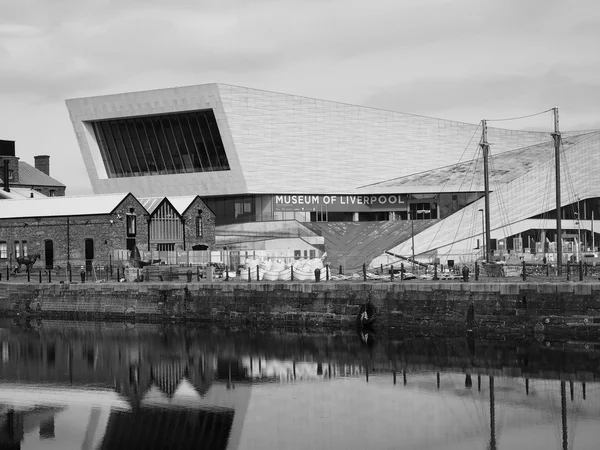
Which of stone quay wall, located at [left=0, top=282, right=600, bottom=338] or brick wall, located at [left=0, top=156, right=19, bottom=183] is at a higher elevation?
brick wall, located at [left=0, top=156, right=19, bottom=183]

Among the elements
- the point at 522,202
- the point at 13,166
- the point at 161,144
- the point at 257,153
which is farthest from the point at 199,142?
the point at 13,166

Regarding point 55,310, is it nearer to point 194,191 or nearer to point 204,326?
point 204,326

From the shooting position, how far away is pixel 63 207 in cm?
6662

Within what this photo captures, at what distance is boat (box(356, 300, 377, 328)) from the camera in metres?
42.6

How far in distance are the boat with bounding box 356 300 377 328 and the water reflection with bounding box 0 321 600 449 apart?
25.8 inches

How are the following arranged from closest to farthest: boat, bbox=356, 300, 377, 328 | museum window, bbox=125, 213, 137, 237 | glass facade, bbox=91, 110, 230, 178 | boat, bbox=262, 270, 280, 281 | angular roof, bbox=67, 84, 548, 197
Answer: boat, bbox=356, 300, 377, 328, boat, bbox=262, 270, 280, 281, museum window, bbox=125, 213, 137, 237, angular roof, bbox=67, 84, 548, 197, glass facade, bbox=91, 110, 230, 178

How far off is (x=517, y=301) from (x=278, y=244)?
44.6 meters

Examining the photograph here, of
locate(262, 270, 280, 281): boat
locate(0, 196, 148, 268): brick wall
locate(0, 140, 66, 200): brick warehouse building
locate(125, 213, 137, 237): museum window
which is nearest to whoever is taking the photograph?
locate(262, 270, 280, 281): boat

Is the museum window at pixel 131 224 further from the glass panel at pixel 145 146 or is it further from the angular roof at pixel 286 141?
the glass panel at pixel 145 146

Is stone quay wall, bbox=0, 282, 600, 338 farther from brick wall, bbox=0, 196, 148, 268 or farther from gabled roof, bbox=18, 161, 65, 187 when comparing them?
gabled roof, bbox=18, 161, 65, 187

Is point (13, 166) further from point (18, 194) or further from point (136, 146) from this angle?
point (136, 146)

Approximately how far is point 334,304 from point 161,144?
47.5m

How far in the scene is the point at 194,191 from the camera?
8806 cm

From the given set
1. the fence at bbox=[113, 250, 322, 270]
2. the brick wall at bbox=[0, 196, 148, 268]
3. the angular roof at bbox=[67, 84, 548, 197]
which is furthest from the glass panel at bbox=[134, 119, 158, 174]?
the fence at bbox=[113, 250, 322, 270]
